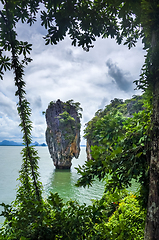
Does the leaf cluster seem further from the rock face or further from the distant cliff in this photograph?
the rock face

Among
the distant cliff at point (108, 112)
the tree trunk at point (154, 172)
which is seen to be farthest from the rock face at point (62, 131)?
the tree trunk at point (154, 172)

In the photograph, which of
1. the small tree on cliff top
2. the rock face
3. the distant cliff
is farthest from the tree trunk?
the rock face

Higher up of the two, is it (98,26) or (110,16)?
(110,16)

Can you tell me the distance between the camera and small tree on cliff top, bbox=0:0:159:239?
164cm

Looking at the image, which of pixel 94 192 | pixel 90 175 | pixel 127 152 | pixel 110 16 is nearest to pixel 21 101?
pixel 90 175

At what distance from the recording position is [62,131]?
2306cm

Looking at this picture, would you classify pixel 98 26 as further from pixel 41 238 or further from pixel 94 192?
pixel 94 192

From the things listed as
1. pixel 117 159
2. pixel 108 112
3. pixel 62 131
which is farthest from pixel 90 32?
pixel 62 131

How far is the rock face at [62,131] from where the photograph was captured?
22.9 metres

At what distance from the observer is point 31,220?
1.66 m

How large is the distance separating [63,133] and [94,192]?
471 inches

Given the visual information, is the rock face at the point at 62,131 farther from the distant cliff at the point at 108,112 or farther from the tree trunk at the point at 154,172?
the tree trunk at the point at 154,172

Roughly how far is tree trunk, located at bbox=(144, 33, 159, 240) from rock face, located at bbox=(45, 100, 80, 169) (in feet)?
69.2

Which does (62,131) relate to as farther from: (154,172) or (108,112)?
(154,172)
